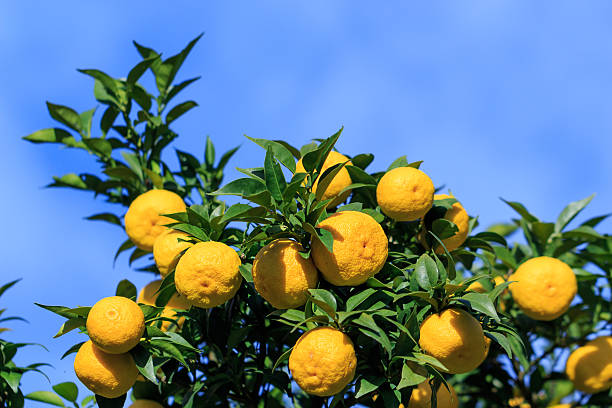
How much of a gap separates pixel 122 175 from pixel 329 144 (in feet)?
4.80

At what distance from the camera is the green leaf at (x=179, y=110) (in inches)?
127

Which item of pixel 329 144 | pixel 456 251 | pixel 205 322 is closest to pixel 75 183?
pixel 205 322

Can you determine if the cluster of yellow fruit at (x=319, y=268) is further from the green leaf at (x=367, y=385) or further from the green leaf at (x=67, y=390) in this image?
the green leaf at (x=67, y=390)

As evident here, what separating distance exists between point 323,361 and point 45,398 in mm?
1641

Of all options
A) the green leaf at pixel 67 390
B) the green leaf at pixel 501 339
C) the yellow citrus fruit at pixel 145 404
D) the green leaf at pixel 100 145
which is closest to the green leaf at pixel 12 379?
the green leaf at pixel 67 390

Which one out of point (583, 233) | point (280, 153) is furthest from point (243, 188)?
point (583, 233)

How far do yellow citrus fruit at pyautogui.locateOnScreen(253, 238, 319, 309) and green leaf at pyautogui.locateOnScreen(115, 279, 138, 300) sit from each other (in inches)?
24.4

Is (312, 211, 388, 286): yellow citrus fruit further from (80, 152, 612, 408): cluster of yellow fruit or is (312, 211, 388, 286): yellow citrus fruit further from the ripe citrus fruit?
the ripe citrus fruit

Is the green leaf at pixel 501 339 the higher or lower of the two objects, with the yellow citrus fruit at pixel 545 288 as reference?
lower

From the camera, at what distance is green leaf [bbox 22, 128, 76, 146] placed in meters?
3.31

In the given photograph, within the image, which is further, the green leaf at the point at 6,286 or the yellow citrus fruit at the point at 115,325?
the green leaf at the point at 6,286

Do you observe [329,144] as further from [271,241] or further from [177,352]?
[177,352]

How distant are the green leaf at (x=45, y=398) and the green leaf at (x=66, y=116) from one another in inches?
53.8

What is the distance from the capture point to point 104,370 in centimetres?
206
